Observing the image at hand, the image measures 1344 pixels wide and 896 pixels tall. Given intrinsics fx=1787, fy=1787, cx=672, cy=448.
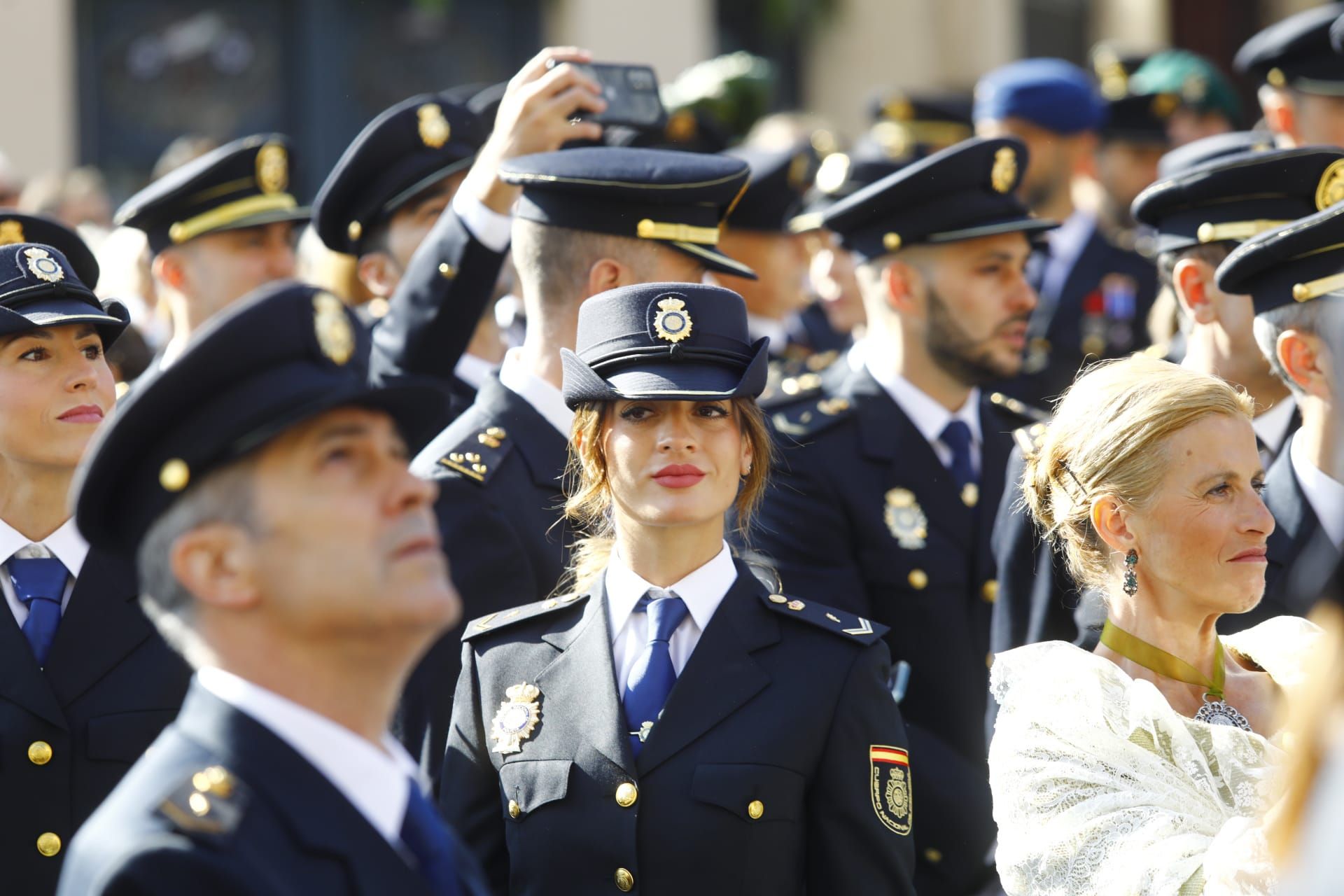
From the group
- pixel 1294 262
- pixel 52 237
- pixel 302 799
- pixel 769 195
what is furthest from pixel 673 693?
pixel 769 195

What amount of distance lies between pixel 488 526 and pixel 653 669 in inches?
28.2

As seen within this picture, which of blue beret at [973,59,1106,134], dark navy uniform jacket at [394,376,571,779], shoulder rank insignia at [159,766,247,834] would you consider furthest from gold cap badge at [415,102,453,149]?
blue beret at [973,59,1106,134]

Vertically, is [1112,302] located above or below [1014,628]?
above

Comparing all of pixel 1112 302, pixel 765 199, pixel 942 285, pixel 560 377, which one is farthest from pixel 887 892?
pixel 1112 302

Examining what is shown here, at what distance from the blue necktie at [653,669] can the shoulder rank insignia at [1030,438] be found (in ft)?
2.96

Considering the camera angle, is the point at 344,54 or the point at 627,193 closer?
the point at 627,193

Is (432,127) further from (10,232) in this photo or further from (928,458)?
(928,458)

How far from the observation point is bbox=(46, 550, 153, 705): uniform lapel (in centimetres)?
368

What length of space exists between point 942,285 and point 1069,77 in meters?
3.58

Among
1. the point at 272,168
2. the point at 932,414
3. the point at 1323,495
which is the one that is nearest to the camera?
the point at 1323,495

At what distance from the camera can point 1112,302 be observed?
25.1 feet

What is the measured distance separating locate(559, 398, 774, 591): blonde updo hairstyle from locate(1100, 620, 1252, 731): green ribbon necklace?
2.61 feet

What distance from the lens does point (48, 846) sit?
3.58 metres

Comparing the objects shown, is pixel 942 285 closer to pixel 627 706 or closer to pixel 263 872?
pixel 627 706
